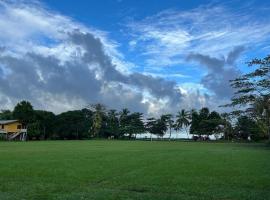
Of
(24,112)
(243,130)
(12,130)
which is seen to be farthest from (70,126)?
(243,130)

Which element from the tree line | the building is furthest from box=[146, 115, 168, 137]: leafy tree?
the building

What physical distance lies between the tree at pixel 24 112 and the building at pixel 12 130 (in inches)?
53.9

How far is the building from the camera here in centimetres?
9815

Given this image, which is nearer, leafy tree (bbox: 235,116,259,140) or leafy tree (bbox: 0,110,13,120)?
leafy tree (bbox: 235,116,259,140)

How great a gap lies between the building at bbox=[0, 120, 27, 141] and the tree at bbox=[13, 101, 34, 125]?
137 centimetres

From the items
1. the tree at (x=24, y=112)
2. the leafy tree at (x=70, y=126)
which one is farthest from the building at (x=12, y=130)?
the leafy tree at (x=70, y=126)

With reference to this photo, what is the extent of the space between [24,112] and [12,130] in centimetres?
488

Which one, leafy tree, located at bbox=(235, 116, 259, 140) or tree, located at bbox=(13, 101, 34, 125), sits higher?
tree, located at bbox=(13, 101, 34, 125)

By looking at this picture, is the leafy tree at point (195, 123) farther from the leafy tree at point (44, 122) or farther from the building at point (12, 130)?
the building at point (12, 130)

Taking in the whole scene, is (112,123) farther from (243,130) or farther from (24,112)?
(243,130)

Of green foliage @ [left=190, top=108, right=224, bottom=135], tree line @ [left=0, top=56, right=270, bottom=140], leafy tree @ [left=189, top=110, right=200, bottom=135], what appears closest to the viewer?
tree line @ [left=0, top=56, right=270, bottom=140]

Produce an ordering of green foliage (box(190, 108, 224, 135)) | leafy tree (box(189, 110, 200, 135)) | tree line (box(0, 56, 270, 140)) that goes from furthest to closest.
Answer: leafy tree (box(189, 110, 200, 135)), green foliage (box(190, 108, 224, 135)), tree line (box(0, 56, 270, 140))

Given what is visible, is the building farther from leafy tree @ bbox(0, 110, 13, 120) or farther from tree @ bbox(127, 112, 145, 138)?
tree @ bbox(127, 112, 145, 138)

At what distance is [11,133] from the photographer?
326 feet
